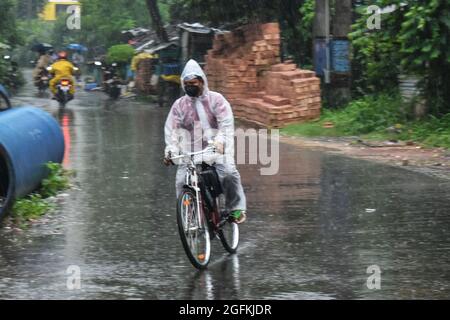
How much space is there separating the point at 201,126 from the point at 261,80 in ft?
43.3

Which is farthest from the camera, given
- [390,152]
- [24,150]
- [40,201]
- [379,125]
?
[379,125]

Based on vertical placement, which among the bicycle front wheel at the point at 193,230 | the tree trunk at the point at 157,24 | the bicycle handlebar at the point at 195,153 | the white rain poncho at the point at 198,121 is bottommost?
the bicycle front wheel at the point at 193,230

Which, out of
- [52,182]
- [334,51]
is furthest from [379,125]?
[52,182]

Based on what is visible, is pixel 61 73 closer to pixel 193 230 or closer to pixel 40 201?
pixel 40 201

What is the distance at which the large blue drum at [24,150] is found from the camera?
352 inches

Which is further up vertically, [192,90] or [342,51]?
[192,90]

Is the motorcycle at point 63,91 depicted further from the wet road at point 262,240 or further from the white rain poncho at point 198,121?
the white rain poncho at point 198,121

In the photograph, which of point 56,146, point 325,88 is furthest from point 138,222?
point 325,88

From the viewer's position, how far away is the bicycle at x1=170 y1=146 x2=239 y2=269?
23.6ft

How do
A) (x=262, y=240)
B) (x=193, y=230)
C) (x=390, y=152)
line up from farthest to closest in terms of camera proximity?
1. (x=390, y=152)
2. (x=262, y=240)
3. (x=193, y=230)

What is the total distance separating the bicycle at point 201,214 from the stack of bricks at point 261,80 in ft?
35.3

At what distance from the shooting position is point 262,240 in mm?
8594

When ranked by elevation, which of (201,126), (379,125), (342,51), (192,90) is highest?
(192,90)

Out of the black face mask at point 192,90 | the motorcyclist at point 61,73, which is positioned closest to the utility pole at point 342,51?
the motorcyclist at point 61,73
